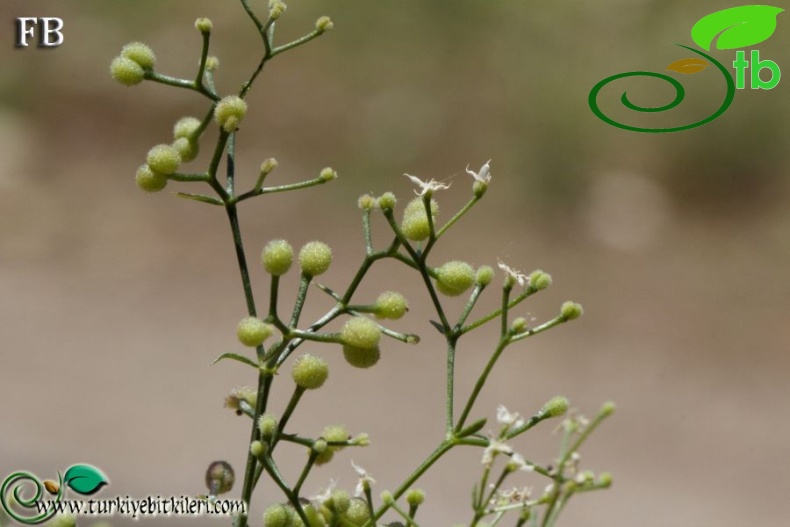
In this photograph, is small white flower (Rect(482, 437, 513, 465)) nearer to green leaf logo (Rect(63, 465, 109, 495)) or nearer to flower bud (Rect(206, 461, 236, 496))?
flower bud (Rect(206, 461, 236, 496))

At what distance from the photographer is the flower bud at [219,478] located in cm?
52

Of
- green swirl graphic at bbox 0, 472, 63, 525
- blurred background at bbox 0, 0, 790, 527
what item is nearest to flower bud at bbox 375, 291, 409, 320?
green swirl graphic at bbox 0, 472, 63, 525

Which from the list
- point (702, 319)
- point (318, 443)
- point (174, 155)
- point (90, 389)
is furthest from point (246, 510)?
point (702, 319)

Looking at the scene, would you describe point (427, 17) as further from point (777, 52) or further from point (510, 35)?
point (777, 52)

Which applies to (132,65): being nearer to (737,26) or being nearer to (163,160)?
(163,160)

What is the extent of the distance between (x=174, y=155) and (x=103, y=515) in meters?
0.26

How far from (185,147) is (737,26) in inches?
91.9

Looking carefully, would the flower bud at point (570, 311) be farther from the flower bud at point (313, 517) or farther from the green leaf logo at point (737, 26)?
the green leaf logo at point (737, 26)

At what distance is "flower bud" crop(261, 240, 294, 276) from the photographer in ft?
1.56

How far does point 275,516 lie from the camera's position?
18.7 inches

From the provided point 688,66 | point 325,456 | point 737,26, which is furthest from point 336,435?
point 688,66

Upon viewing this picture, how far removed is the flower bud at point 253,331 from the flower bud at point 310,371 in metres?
0.03

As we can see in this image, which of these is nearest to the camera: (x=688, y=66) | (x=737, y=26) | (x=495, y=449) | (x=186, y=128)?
(x=495, y=449)

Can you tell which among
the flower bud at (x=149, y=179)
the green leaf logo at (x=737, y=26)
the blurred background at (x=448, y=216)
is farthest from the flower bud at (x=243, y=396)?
the blurred background at (x=448, y=216)
